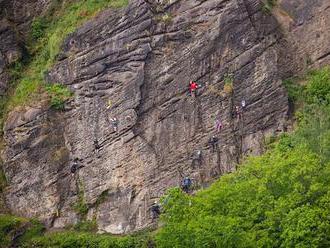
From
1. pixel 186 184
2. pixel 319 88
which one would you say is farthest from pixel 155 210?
pixel 319 88

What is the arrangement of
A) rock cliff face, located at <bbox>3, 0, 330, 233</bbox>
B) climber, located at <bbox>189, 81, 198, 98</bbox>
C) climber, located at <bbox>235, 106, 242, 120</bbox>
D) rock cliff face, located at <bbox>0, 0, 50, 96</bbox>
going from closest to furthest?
rock cliff face, located at <bbox>3, 0, 330, 233</bbox> < climber, located at <bbox>235, 106, 242, 120</bbox> < climber, located at <bbox>189, 81, 198, 98</bbox> < rock cliff face, located at <bbox>0, 0, 50, 96</bbox>

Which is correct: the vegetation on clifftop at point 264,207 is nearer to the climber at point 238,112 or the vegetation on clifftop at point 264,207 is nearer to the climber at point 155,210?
the climber at point 155,210

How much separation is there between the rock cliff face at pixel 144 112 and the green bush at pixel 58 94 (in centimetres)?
38

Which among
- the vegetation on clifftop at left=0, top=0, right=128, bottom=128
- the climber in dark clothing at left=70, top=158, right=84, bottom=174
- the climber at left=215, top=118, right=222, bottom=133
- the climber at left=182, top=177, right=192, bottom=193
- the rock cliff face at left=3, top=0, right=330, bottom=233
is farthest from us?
the vegetation on clifftop at left=0, top=0, right=128, bottom=128

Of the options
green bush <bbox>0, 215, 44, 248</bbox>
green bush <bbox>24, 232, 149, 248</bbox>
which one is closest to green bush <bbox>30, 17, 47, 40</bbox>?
green bush <bbox>0, 215, 44, 248</bbox>

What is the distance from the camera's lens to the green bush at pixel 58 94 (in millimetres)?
44625

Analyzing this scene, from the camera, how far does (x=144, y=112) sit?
1704 inches

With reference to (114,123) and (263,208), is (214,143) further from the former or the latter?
(263,208)

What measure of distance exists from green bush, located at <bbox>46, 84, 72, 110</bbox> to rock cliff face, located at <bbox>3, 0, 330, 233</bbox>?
38cm

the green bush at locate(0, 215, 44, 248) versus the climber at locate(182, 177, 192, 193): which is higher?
the climber at locate(182, 177, 192, 193)

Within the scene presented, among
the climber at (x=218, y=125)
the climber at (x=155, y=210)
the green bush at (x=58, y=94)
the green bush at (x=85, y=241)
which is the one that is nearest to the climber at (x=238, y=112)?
the climber at (x=218, y=125)

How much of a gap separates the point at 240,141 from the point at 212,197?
9.73 metres

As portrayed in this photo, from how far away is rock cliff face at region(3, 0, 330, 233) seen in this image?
42344 millimetres

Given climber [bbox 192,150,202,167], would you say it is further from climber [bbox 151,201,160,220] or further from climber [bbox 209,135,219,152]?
climber [bbox 151,201,160,220]
